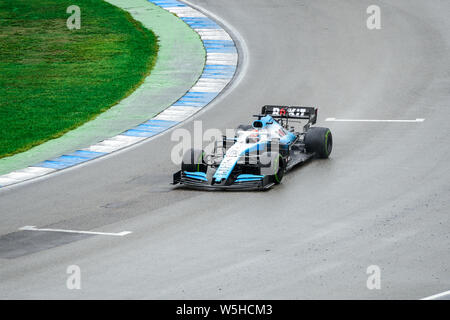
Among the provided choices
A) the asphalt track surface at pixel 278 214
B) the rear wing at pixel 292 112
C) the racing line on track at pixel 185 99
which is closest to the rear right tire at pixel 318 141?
the asphalt track surface at pixel 278 214

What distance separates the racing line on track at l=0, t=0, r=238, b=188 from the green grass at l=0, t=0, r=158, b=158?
6.27ft

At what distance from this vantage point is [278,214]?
16.7 m

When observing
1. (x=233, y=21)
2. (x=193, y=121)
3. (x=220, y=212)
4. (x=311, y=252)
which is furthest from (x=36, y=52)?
(x=311, y=252)

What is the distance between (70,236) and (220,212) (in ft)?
10.3

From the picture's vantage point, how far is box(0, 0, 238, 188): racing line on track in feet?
72.0

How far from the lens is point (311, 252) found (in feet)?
47.0

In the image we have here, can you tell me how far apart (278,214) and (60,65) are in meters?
18.0

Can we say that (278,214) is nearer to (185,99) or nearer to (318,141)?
(318,141)

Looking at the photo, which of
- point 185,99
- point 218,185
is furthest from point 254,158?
point 185,99

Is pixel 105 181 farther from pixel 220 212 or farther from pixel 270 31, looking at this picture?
pixel 270 31

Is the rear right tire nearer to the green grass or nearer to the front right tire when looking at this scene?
the front right tire

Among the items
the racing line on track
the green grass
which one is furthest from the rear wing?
the green grass

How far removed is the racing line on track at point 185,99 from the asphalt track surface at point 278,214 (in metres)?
0.68

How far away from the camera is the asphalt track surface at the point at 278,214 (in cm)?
1312
